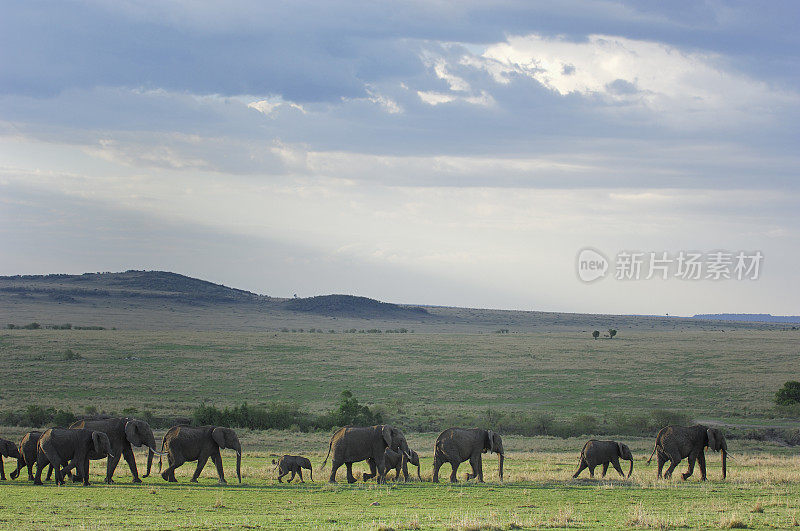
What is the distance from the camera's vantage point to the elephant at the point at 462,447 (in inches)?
920

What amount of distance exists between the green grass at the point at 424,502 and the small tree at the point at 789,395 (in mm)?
29680

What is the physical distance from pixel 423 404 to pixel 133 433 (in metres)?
36.0

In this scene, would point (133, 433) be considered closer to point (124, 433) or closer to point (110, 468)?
point (124, 433)

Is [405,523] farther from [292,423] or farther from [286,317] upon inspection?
[286,317]

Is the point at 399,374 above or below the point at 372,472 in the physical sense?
below

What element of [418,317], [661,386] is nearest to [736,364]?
[661,386]

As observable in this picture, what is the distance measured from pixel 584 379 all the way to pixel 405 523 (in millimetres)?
56847

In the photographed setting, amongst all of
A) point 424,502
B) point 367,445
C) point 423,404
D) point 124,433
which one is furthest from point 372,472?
point 423,404

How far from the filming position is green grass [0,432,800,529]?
610 inches

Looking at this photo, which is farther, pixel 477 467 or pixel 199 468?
pixel 477 467

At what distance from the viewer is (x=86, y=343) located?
84.6 meters

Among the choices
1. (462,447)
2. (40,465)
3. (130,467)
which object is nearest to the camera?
(40,465)

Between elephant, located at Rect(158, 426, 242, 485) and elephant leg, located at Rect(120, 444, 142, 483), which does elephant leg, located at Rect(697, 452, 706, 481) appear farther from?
elephant leg, located at Rect(120, 444, 142, 483)

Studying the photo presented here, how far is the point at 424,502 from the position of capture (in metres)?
19.2
